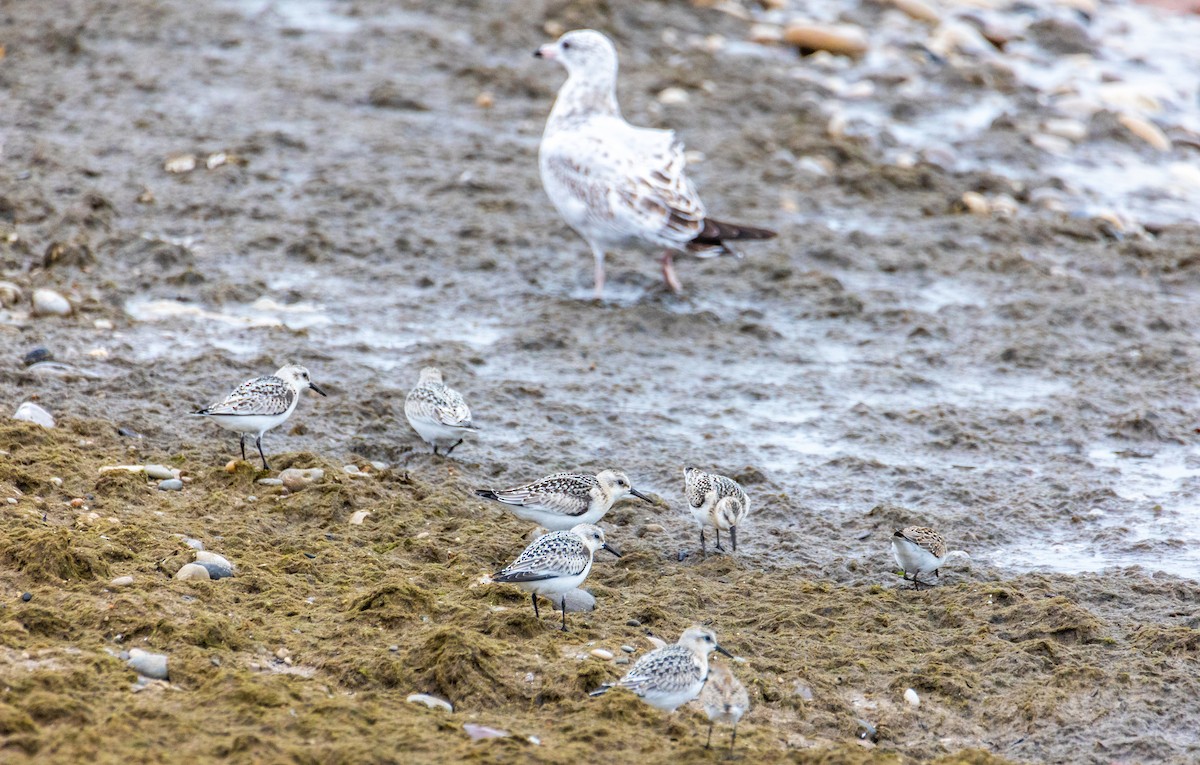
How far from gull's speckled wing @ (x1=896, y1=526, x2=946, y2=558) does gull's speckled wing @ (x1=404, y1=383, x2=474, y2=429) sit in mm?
2488

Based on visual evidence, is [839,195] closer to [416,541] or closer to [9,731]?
[416,541]

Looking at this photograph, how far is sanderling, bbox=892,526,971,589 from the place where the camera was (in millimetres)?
6723

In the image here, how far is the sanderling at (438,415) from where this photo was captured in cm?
774

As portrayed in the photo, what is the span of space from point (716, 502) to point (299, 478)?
7.08 feet

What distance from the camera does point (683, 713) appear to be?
559 centimetres

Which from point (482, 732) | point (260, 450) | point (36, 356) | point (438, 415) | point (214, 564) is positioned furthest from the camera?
point (36, 356)

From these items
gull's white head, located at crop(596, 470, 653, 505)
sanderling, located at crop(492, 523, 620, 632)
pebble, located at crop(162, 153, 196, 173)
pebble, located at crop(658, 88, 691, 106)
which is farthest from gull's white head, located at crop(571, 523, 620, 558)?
pebble, located at crop(658, 88, 691, 106)

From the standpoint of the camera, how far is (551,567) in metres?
6.05

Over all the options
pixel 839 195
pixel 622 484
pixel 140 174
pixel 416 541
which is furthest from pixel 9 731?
pixel 839 195

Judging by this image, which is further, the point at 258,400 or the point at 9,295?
the point at 9,295

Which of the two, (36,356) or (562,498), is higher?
(562,498)

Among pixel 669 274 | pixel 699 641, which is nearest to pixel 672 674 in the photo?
pixel 699 641

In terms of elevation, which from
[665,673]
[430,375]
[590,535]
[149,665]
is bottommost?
[430,375]

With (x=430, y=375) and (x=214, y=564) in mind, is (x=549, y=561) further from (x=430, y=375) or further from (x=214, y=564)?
(x=430, y=375)
